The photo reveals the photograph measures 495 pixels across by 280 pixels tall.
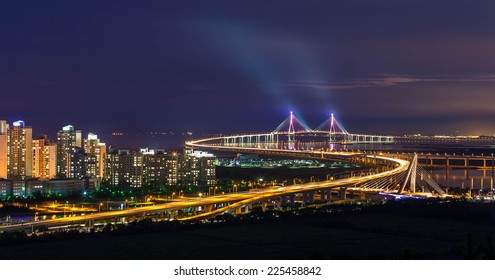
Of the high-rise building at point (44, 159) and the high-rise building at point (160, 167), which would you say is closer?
the high-rise building at point (160, 167)

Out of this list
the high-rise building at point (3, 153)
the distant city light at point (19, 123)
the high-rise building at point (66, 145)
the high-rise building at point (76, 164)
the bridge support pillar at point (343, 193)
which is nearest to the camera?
the bridge support pillar at point (343, 193)

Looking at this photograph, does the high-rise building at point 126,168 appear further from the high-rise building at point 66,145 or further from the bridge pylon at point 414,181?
the bridge pylon at point 414,181

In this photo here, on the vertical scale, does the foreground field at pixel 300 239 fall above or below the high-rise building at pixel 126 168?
below

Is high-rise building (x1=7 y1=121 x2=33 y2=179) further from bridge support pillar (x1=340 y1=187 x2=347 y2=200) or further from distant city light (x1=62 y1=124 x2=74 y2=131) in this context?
bridge support pillar (x1=340 y1=187 x2=347 y2=200)

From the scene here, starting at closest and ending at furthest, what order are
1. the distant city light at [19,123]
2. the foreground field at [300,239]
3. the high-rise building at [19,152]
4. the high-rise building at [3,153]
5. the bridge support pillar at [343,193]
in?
the foreground field at [300,239] < the bridge support pillar at [343,193] < the high-rise building at [3,153] < the high-rise building at [19,152] < the distant city light at [19,123]

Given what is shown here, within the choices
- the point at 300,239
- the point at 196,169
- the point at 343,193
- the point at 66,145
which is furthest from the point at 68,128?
the point at 300,239

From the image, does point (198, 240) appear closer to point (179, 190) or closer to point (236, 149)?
point (179, 190)

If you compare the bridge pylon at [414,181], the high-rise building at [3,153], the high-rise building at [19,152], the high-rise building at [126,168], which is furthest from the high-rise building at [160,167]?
the bridge pylon at [414,181]
